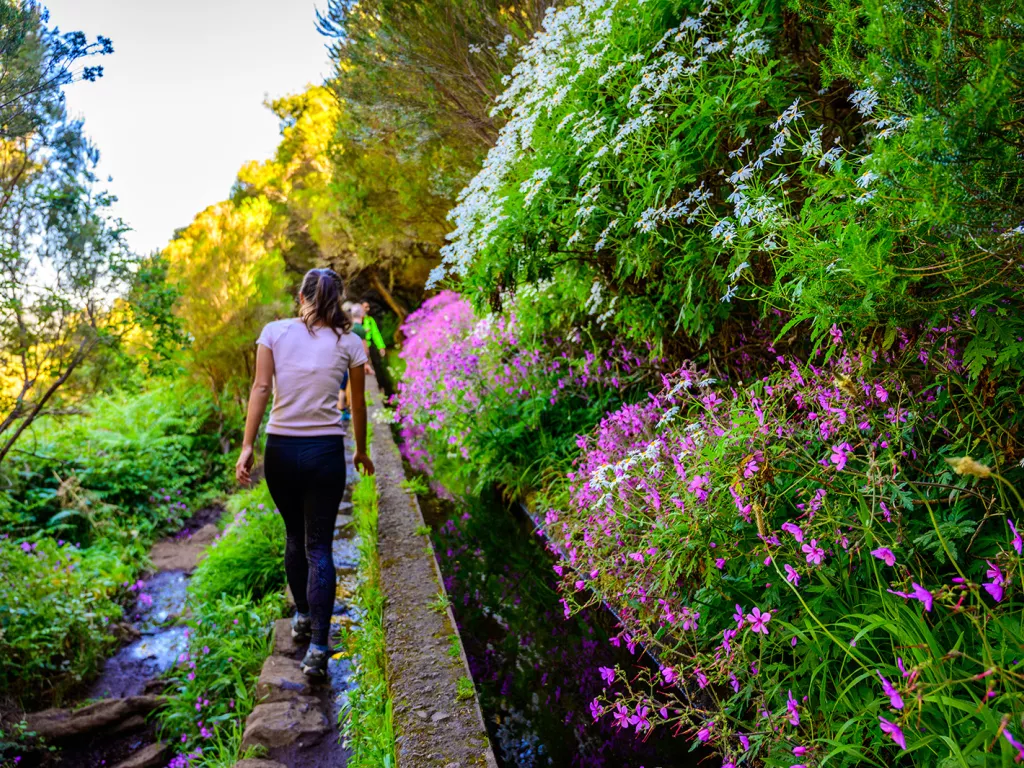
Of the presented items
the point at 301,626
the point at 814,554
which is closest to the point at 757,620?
the point at 814,554

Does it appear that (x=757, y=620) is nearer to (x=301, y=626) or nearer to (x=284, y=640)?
(x=301, y=626)

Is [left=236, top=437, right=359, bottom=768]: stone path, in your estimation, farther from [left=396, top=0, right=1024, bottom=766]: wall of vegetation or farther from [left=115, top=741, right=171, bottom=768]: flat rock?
[left=396, top=0, right=1024, bottom=766]: wall of vegetation

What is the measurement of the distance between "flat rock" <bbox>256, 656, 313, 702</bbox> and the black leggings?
8.8 inches

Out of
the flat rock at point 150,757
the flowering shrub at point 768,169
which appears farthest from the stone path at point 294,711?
the flowering shrub at point 768,169

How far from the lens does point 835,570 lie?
227 cm

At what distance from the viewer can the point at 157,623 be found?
568 centimetres

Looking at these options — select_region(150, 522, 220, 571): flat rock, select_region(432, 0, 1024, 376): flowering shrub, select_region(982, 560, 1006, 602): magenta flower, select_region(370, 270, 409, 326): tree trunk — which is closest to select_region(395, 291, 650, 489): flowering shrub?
select_region(432, 0, 1024, 376): flowering shrub

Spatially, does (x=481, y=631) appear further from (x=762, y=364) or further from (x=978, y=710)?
(x=978, y=710)

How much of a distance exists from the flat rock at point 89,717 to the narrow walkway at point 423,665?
177cm

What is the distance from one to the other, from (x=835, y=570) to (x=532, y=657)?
1.88 metres

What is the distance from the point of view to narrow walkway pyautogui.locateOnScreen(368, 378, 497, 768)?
8.40 ft

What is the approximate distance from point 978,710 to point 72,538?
27.3 ft

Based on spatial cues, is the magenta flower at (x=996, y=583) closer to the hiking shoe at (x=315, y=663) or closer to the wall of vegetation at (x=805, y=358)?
the wall of vegetation at (x=805, y=358)

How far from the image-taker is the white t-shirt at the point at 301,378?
346cm
